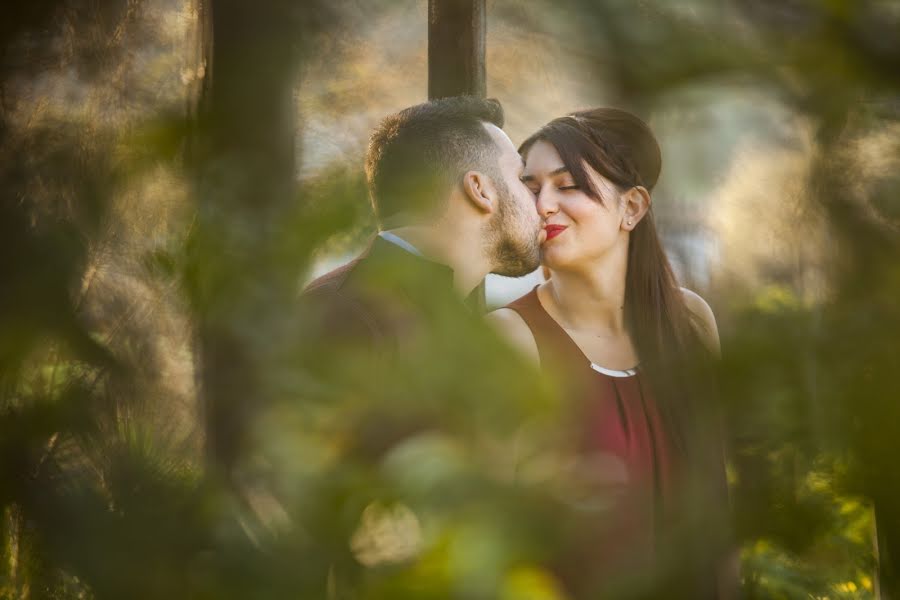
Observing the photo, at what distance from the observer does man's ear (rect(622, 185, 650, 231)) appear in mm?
1619

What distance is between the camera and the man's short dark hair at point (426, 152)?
33 centimetres

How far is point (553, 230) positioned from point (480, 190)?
1.23 feet

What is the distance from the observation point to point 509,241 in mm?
1627

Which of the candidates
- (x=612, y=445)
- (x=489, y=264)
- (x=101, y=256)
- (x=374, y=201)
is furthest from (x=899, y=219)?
(x=612, y=445)

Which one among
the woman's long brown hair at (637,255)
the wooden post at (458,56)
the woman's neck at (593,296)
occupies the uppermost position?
the wooden post at (458,56)

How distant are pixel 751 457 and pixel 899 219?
0.39 ft

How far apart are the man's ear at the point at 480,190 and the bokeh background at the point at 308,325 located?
0.87m

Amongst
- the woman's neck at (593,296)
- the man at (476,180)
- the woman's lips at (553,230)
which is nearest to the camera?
the man at (476,180)

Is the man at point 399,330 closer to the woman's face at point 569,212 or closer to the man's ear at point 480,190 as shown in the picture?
the man's ear at point 480,190

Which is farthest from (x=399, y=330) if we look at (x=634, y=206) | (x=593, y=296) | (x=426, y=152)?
(x=593, y=296)

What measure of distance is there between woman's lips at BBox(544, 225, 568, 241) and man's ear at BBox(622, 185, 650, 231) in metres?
0.12

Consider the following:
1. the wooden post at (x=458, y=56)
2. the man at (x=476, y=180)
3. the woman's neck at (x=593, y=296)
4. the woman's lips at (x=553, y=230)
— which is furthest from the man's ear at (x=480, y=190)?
the woman's neck at (x=593, y=296)

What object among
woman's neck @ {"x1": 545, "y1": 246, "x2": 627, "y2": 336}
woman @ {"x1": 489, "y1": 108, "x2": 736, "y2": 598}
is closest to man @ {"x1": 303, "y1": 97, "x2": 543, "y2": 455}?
woman @ {"x1": 489, "y1": 108, "x2": 736, "y2": 598}

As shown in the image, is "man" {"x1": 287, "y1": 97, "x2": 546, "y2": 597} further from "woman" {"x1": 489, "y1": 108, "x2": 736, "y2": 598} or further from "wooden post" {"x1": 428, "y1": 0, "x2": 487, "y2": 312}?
"wooden post" {"x1": 428, "y1": 0, "x2": 487, "y2": 312}
